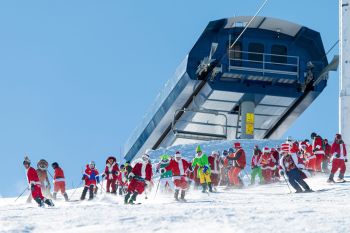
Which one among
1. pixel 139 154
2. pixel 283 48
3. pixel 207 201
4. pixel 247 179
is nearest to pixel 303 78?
pixel 283 48

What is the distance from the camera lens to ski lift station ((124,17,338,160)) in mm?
37312

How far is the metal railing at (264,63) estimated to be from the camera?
125 feet

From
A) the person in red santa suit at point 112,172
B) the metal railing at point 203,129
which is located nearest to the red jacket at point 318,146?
the person in red santa suit at point 112,172

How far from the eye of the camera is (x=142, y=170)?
68.2 feet

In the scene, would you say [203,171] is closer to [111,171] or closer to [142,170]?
[142,170]

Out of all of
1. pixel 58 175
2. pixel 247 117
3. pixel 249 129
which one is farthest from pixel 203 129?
pixel 58 175

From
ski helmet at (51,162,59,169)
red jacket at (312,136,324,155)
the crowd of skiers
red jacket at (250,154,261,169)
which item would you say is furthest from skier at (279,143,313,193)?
ski helmet at (51,162,59,169)

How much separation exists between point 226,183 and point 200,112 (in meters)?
11.9

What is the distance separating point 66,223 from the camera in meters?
14.9

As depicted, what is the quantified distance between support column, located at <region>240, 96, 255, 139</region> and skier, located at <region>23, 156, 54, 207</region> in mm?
18433

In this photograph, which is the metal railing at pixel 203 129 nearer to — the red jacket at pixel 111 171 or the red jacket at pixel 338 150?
the red jacket at pixel 111 171

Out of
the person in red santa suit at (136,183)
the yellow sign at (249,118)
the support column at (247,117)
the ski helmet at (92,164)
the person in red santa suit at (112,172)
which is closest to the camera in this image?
the person in red santa suit at (136,183)

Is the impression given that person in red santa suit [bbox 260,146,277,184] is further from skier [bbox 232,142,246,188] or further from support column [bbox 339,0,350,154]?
support column [bbox 339,0,350,154]

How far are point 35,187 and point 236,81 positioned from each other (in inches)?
772
